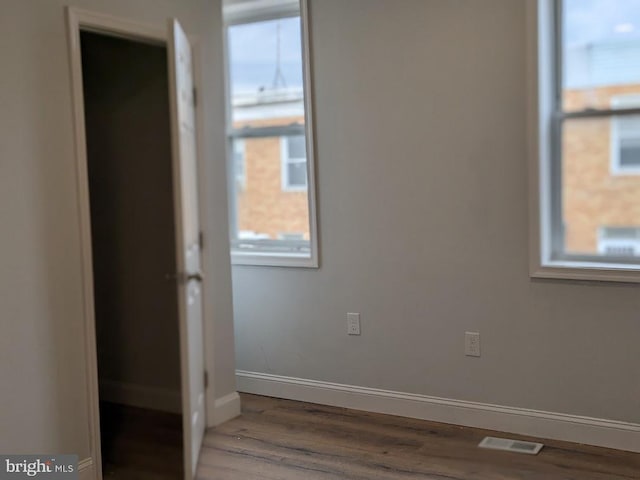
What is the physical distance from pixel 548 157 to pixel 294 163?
155 cm

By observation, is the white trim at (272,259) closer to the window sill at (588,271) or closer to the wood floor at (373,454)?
the wood floor at (373,454)

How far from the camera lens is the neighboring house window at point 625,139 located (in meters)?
3.35

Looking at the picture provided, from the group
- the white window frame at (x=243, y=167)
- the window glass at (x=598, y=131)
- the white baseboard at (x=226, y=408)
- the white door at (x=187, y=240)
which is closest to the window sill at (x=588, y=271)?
the window glass at (x=598, y=131)

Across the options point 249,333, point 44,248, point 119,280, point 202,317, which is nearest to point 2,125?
point 44,248

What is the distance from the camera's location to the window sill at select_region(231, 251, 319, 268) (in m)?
4.12

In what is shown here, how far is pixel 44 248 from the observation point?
293 cm

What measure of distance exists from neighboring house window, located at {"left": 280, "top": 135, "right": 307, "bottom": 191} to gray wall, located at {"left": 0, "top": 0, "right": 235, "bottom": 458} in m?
1.40

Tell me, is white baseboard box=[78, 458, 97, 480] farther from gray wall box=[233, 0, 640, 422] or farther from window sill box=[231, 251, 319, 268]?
window sill box=[231, 251, 319, 268]

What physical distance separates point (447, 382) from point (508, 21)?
6.15 feet

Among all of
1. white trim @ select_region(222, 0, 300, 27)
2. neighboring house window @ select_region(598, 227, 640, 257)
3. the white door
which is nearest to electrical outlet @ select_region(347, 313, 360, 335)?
the white door

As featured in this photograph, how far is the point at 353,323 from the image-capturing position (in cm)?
401

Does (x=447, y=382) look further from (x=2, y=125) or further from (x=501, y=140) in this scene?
(x=2, y=125)

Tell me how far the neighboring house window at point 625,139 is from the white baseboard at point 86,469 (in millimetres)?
2802
